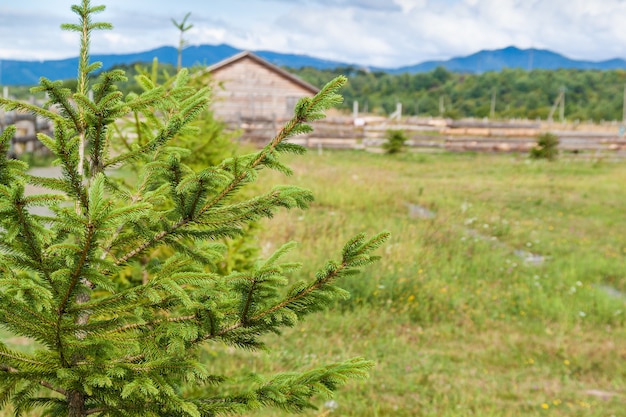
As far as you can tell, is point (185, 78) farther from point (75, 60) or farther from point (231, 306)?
point (231, 306)

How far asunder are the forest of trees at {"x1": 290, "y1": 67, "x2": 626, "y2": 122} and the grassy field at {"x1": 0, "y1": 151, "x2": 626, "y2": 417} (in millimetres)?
47367

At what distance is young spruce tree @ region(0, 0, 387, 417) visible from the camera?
1.68m

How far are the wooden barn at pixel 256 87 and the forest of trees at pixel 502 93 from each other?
110ft

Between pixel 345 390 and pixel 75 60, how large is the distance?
4010 mm

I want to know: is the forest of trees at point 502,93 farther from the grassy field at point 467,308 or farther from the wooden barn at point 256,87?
the grassy field at point 467,308

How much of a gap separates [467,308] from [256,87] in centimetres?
2233

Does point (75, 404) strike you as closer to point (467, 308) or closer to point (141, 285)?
point (141, 285)

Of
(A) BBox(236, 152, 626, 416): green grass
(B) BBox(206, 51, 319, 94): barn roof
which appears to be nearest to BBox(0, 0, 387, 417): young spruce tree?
(A) BBox(236, 152, 626, 416): green grass

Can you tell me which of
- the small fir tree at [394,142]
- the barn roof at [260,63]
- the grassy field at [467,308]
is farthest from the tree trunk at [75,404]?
the barn roof at [260,63]

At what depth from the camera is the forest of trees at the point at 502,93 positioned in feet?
205

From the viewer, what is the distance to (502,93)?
71062 millimetres

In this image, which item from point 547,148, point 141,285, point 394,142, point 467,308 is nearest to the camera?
point 141,285

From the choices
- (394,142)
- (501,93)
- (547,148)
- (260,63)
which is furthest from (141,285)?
(501,93)

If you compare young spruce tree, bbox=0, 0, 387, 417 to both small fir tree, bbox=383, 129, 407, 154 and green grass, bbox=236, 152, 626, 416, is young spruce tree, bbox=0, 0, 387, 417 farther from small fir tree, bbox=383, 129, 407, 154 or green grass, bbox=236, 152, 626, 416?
small fir tree, bbox=383, 129, 407, 154
